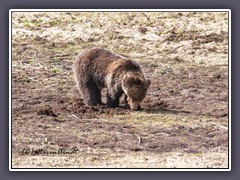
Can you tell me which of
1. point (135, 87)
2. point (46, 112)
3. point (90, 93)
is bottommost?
point (46, 112)

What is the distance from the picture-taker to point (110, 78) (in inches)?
623

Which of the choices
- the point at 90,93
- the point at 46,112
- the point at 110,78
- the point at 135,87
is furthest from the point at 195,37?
the point at 46,112

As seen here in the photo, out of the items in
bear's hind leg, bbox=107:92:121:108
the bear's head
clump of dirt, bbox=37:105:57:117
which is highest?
the bear's head

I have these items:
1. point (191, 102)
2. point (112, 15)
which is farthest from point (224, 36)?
point (191, 102)

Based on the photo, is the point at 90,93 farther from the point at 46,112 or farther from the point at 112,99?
the point at 46,112

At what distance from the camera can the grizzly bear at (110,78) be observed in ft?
50.5

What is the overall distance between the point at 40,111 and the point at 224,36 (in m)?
8.24

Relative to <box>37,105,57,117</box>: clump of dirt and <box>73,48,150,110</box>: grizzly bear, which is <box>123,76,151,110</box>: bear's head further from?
<box>37,105,57,117</box>: clump of dirt

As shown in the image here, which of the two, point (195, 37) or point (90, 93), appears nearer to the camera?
point (90, 93)

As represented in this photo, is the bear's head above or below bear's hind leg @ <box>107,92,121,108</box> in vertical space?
above

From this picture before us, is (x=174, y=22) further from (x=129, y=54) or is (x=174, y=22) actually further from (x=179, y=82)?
(x=179, y=82)

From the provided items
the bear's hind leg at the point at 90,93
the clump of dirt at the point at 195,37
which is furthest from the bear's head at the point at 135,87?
the clump of dirt at the point at 195,37

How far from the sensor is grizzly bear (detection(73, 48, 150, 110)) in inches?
606

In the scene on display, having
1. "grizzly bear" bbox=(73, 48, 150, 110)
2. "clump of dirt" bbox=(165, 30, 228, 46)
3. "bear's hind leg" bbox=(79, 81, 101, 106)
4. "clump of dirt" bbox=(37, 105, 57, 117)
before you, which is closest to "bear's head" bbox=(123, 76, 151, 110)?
"grizzly bear" bbox=(73, 48, 150, 110)
